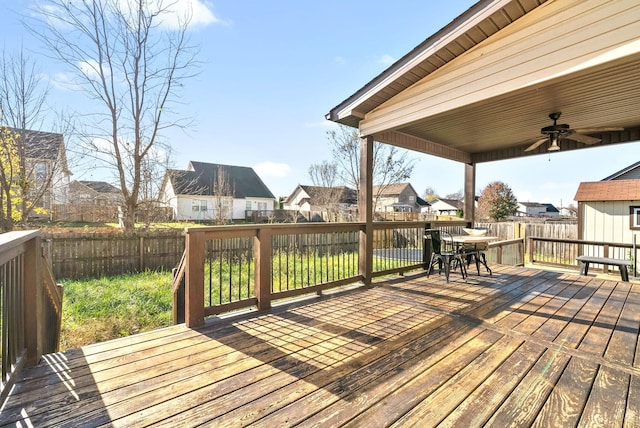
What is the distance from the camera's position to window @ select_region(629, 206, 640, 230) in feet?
30.6

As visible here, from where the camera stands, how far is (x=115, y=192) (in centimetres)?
996

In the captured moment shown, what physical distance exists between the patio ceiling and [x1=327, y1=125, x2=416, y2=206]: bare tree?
7.70 meters

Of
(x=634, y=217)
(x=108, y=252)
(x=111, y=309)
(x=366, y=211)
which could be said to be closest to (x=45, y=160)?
(x=108, y=252)

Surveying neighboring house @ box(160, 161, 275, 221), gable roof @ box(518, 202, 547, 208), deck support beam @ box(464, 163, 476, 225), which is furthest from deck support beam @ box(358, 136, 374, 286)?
gable roof @ box(518, 202, 547, 208)

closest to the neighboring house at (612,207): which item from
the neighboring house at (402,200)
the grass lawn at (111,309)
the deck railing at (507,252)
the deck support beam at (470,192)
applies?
the deck railing at (507,252)

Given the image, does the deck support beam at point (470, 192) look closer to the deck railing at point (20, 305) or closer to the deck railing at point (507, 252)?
the deck railing at point (507, 252)

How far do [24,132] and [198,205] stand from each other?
15.1 metres

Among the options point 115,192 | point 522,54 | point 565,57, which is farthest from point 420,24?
point 115,192

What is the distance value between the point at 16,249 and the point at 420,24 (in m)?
6.86

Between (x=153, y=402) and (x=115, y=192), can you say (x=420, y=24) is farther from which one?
(x=115, y=192)

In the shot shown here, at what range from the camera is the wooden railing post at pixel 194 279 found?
2.85m

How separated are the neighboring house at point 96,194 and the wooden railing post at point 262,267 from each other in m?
8.55

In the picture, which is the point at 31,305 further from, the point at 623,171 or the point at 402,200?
the point at 402,200

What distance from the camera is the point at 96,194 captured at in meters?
11.3
